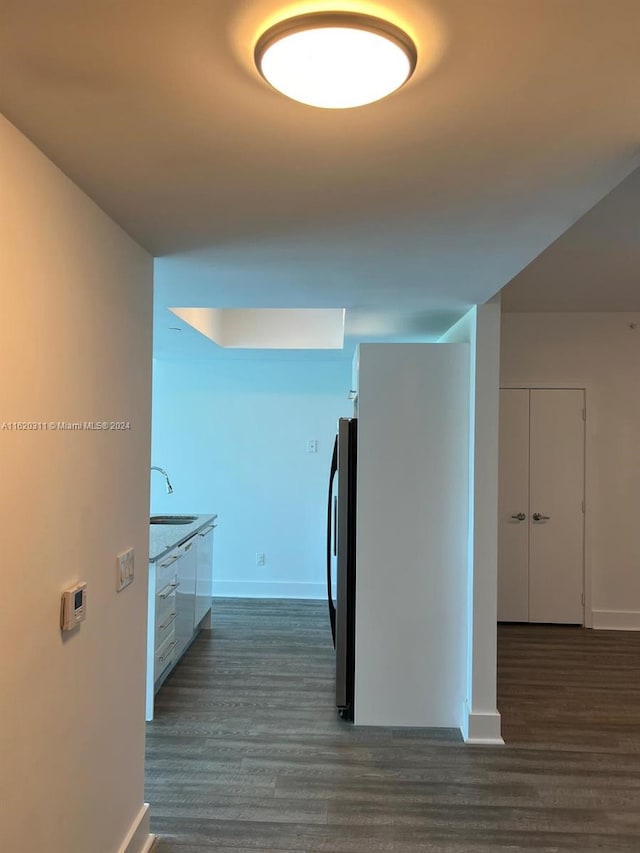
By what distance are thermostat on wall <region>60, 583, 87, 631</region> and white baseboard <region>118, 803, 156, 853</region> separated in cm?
98

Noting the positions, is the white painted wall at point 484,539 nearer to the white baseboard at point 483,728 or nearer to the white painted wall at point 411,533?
the white baseboard at point 483,728

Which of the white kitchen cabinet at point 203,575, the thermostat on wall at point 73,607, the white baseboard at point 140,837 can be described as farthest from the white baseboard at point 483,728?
the thermostat on wall at point 73,607

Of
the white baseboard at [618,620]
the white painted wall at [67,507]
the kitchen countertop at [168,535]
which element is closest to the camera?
the white painted wall at [67,507]

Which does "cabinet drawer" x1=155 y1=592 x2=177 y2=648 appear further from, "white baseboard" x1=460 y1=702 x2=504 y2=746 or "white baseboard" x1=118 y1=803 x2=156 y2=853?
"white baseboard" x1=460 y1=702 x2=504 y2=746

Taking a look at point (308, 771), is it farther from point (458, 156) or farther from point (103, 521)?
point (458, 156)

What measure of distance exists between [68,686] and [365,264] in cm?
174

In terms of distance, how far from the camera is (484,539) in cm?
302

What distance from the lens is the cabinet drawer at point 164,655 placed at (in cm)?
335

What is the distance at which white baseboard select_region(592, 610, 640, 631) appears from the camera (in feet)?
15.6

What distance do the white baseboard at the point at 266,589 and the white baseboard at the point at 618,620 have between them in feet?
7.74

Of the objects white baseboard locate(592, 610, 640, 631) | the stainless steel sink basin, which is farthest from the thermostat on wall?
white baseboard locate(592, 610, 640, 631)

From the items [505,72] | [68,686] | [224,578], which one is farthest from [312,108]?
[224,578]

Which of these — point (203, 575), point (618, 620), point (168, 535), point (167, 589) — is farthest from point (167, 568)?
point (618, 620)

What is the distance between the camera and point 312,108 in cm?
116
